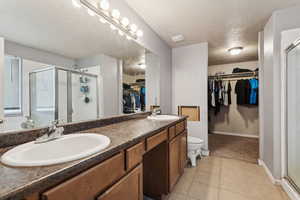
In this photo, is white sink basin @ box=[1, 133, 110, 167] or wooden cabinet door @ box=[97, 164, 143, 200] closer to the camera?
white sink basin @ box=[1, 133, 110, 167]

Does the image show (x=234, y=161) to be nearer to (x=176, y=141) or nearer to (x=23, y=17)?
(x=176, y=141)

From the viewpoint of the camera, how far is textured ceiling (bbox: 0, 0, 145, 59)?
83cm

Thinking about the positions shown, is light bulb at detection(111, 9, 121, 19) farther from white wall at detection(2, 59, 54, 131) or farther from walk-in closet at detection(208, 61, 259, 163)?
walk-in closet at detection(208, 61, 259, 163)

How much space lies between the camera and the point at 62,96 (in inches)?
43.6

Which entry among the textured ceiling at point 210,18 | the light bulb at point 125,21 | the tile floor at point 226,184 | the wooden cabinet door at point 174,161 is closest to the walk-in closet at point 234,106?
the tile floor at point 226,184

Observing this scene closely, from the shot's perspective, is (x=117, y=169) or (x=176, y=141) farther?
(x=176, y=141)

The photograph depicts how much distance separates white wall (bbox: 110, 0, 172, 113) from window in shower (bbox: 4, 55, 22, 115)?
110 centimetres

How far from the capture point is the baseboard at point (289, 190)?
138cm

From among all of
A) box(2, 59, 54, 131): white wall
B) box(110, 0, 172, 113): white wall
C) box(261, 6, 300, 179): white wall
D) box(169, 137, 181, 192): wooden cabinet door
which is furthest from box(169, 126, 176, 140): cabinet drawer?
box(261, 6, 300, 179): white wall

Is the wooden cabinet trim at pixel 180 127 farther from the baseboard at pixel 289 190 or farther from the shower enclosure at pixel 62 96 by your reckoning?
the baseboard at pixel 289 190

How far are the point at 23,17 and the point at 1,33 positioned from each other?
0.62ft

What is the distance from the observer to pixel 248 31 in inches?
87.2

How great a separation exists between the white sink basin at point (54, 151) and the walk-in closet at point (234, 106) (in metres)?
2.81

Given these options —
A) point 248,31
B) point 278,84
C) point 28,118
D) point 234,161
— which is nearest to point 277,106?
point 278,84
